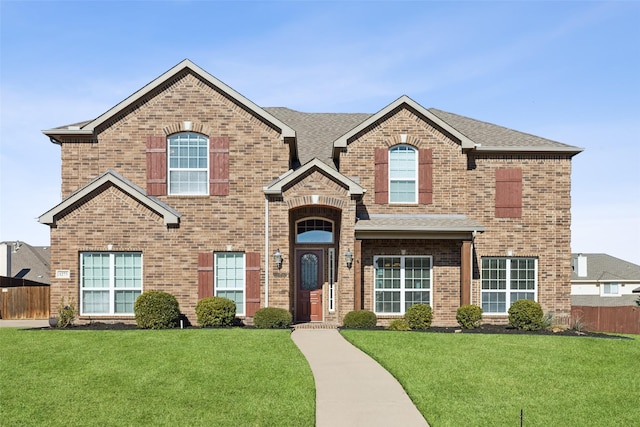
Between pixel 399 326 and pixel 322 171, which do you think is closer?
pixel 399 326

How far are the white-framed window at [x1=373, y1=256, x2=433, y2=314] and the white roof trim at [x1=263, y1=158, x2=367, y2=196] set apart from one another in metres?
2.96

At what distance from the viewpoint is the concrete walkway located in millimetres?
9227

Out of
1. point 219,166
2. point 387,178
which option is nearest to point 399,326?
point 387,178

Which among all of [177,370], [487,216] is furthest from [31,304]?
[487,216]

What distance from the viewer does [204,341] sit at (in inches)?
590

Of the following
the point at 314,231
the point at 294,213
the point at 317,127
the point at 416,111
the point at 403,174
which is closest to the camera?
the point at 294,213

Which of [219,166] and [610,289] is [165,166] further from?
[610,289]

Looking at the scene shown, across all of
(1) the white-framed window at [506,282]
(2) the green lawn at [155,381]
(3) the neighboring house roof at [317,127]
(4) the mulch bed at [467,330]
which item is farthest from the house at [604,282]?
(2) the green lawn at [155,381]

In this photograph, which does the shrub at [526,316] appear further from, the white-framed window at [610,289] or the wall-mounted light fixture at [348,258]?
the white-framed window at [610,289]

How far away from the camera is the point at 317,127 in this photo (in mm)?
Result: 26156

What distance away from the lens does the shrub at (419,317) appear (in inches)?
755

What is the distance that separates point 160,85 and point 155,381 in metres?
12.3

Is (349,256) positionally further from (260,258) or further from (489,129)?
(489,129)

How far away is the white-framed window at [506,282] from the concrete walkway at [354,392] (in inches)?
327
